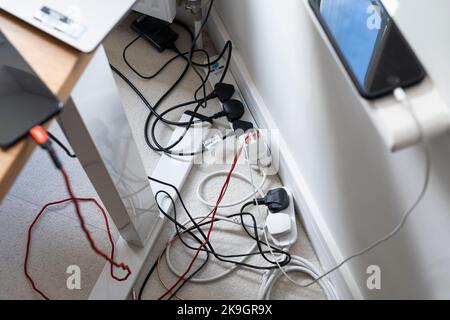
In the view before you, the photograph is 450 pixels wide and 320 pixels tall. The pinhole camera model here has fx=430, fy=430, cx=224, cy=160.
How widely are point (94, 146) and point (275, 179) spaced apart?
0.60 meters

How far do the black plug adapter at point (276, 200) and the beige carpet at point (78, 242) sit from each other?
6cm

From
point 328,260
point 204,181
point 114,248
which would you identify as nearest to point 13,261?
point 114,248

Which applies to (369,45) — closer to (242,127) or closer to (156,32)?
(242,127)

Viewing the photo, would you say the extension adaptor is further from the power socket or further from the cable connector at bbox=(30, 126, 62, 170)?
the cable connector at bbox=(30, 126, 62, 170)

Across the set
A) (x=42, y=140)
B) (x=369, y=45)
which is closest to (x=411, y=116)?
(x=369, y=45)

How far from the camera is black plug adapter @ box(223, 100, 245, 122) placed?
125 centimetres

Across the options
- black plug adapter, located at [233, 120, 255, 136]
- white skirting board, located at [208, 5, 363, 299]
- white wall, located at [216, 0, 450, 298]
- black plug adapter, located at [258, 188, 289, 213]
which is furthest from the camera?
black plug adapter, located at [233, 120, 255, 136]

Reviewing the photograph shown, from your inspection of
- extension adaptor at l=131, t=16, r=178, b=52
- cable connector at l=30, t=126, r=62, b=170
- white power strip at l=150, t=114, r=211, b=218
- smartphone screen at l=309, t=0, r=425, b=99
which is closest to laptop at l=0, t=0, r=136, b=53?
cable connector at l=30, t=126, r=62, b=170

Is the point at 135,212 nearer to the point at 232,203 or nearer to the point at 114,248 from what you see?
the point at 114,248

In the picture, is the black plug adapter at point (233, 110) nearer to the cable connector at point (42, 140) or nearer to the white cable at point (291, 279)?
the white cable at point (291, 279)

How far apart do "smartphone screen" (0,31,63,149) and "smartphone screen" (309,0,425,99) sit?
1.22 ft

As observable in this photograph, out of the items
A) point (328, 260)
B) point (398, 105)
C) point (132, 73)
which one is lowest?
point (328, 260)

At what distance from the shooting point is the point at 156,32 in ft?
4.62

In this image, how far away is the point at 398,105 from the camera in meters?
0.51
